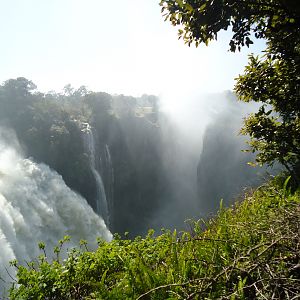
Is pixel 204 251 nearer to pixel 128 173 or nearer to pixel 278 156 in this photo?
pixel 278 156

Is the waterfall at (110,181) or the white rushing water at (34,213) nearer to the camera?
the white rushing water at (34,213)

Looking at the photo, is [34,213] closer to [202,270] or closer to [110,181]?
[110,181]

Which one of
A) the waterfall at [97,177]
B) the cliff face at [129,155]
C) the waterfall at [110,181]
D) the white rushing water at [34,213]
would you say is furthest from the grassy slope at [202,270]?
the waterfall at [110,181]

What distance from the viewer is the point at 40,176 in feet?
87.1

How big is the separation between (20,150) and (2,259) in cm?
1845

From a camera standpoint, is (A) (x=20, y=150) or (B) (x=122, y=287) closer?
(B) (x=122, y=287)

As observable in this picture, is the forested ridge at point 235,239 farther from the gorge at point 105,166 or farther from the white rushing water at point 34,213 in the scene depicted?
the gorge at point 105,166

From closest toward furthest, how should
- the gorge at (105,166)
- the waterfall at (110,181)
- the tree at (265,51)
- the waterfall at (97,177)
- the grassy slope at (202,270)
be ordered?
1. the grassy slope at (202,270)
2. the tree at (265,51)
3. the gorge at (105,166)
4. the waterfall at (97,177)
5. the waterfall at (110,181)

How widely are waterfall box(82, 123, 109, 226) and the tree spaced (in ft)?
91.0

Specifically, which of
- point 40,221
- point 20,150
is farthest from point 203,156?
point 40,221

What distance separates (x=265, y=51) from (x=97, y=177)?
30.5 metres

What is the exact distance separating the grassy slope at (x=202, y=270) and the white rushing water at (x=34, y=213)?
47.1ft

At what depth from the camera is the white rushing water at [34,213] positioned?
709 inches

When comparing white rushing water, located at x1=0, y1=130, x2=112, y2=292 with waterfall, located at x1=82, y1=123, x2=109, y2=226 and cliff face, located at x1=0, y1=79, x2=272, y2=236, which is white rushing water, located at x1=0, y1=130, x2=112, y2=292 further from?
waterfall, located at x1=82, y1=123, x2=109, y2=226
